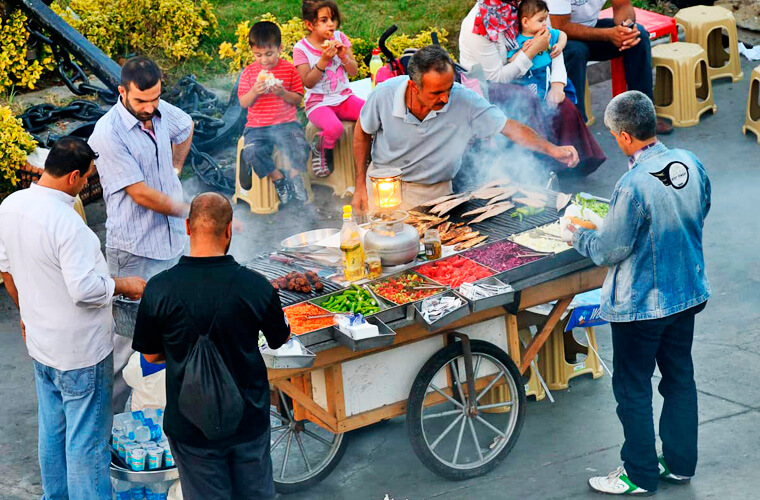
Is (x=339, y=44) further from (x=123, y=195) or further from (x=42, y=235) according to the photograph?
(x=42, y=235)

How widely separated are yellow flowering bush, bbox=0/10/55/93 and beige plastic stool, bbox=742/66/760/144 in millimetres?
6553

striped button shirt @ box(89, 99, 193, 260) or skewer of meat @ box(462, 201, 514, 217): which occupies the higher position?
striped button shirt @ box(89, 99, 193, 260)

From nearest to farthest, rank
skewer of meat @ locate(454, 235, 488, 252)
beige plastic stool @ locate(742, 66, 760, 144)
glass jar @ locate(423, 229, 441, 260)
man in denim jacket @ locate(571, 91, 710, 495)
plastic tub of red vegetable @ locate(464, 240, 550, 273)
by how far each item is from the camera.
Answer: man in denim jacket @ locate(571, 91, 710, 495), plastic tub of red vegetable @ locate(464, 240, 550, 273), glass jar @ locate(423, 229, 441, 260), skewer of meat @ locate(454, 235, 488, 252), beige plastic stool @ locate(742, 66, 760, 144)

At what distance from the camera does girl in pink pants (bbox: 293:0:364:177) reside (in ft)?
26.8

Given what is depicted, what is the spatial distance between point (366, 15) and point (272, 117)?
4008mm

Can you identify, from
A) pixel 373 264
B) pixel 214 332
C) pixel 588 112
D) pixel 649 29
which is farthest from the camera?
pixel 649 29

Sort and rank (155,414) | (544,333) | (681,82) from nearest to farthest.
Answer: (155,414) < (544,333) < (681,82)

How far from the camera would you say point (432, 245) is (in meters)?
5.41

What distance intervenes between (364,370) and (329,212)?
3.67 metres

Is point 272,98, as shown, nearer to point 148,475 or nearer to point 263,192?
point 263,192

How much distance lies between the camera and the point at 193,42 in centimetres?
1073

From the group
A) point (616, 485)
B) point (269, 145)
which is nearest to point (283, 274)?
point (616, 485)

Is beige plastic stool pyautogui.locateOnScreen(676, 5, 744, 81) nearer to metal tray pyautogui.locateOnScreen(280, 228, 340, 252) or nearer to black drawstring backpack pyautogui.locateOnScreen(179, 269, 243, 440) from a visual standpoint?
metal tray pyautogui.locateOnScreen(280, 228, 340, 252)

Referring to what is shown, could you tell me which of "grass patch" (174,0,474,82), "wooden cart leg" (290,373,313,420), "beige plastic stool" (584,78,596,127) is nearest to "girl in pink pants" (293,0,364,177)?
"beige plastic stool" (584,78,596,127)
